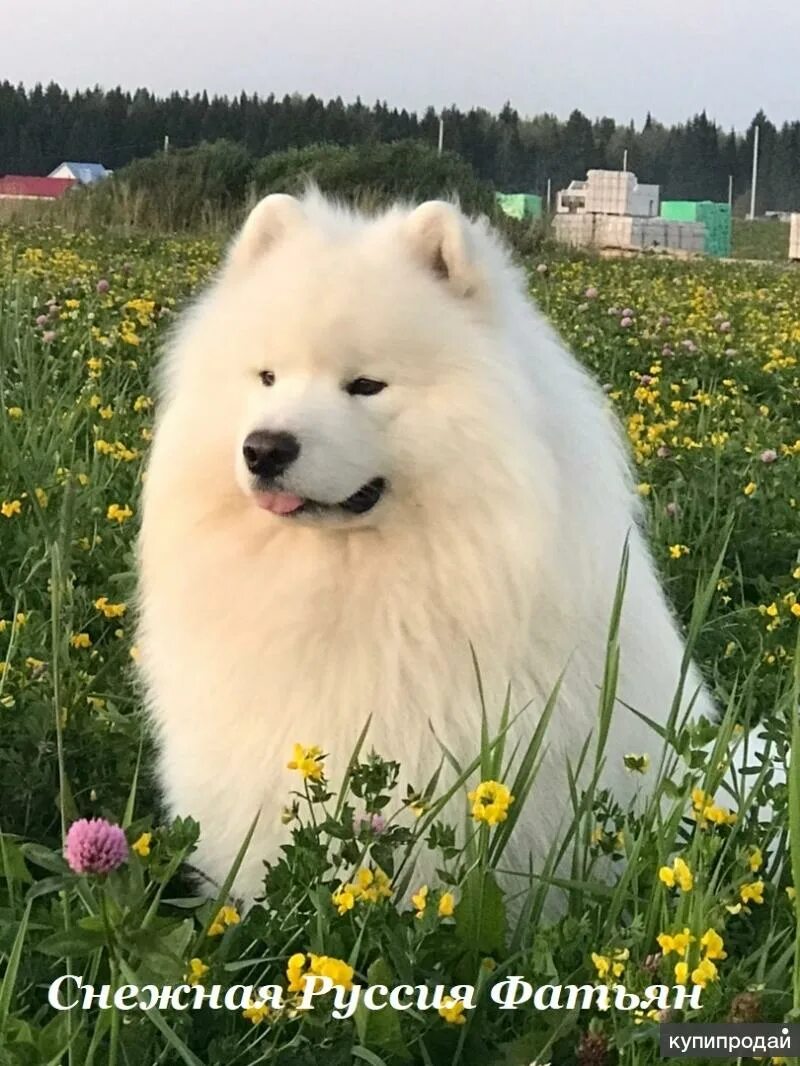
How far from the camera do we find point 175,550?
2.46 meters

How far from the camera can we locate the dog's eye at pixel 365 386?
2.29 meters

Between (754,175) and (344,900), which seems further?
(754,175)

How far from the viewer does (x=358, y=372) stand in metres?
2.29

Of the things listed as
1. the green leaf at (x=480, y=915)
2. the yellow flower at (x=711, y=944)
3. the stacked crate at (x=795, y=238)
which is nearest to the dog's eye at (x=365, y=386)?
the green leaf at (x=480, y=915)

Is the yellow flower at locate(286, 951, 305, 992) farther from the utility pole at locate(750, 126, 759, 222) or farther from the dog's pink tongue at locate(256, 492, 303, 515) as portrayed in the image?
the utility pole at locate(750, 126, 759, 222)

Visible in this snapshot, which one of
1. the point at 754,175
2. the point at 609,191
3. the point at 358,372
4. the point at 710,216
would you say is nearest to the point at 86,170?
the point at 609,191

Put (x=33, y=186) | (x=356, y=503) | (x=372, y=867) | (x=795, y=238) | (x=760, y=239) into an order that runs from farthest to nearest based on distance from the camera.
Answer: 1. (x=760, y=239)
2. (x=795, y=238)
3. (x=33, y=186)
4. (x=356, y=503)
5. (x=372, y=867)

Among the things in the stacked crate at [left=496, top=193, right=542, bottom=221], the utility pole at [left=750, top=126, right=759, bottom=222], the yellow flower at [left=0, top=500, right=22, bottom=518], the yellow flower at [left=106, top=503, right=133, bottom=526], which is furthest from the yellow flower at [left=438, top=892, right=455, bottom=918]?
the utility pole at [left=750, top=126, right=759, bottom=222]

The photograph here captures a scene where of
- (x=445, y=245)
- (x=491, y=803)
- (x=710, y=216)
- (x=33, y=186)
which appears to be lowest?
(x=491, y=803)

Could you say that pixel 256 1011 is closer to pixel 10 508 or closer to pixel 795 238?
pixel 10 508

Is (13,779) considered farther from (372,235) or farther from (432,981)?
(372,235)

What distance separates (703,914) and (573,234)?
55.7 ft

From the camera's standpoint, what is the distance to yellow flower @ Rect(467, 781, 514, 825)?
64.9 inches

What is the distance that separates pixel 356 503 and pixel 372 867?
0.76m
